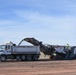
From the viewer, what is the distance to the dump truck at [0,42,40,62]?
175 ft

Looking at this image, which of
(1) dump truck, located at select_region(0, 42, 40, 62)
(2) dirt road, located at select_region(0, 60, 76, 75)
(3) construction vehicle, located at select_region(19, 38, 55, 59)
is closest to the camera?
(2) dirt road, located at select_region(0, 60, 76, 75)

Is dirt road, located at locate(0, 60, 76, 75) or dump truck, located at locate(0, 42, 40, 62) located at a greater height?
dump truck, located at locate(0, 42, 40, 62)

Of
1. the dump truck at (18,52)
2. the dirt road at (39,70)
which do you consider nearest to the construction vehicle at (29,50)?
the dump truck at (18,52)

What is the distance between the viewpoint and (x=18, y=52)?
2115 inches

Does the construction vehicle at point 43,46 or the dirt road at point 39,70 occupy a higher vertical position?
the construction vehicle at point 43,46

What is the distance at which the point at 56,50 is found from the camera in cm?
5803

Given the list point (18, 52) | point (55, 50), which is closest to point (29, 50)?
point (18, 52)

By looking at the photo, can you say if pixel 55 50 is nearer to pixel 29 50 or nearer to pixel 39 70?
pixel 29 50

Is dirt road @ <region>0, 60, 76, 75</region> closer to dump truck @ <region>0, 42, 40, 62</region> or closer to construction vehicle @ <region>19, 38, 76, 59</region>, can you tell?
dump truck @ <region>0, 42, 40, 62</region>

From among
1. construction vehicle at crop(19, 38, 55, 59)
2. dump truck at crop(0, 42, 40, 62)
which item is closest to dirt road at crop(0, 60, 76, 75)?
dump truck at crop(0, 42, 40, 62)

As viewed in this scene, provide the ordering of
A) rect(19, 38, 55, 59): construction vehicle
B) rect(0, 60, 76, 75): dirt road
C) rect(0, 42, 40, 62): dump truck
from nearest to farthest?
rect(0, 60, 76, 75): dirt road < rect(0, 42, 40, 62): dump truck < rect(19, 38, 55, 59): construction vehicle

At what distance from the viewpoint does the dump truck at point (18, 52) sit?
53.3 m

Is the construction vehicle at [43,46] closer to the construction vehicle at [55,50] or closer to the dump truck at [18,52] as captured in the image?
the construction vehicle at [55,50]

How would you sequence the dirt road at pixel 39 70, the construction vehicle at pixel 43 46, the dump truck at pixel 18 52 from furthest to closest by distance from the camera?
the construction vehicle at pixel 43 46
the dump truck at pixel 18 52
the dirt road at pixel 39 70
